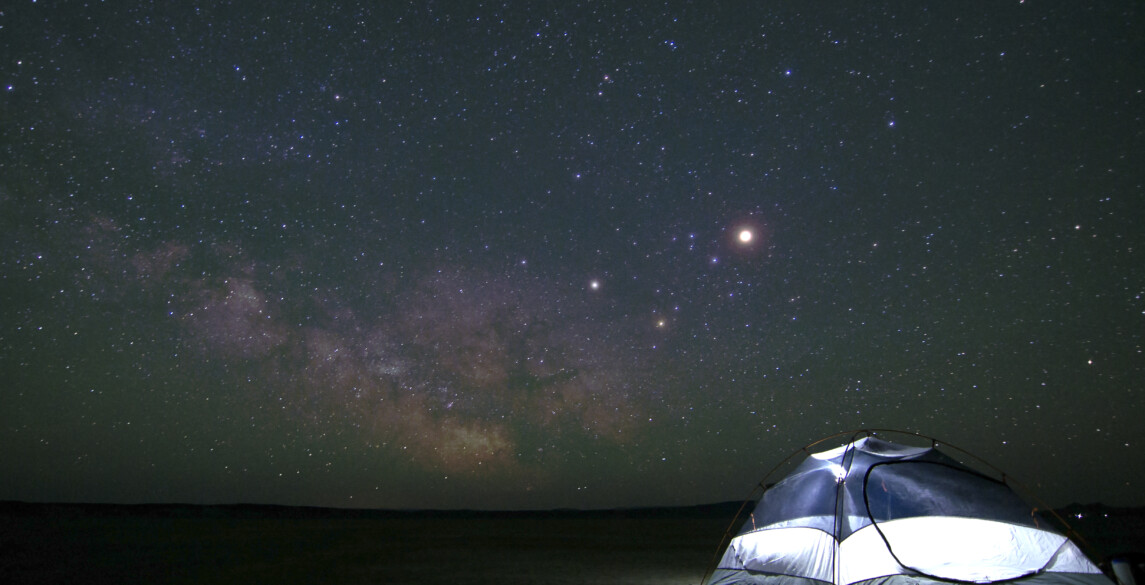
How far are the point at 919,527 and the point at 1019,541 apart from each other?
1090 millimetres

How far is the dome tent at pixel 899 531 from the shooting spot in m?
7.04

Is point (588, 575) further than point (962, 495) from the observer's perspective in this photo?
Yes

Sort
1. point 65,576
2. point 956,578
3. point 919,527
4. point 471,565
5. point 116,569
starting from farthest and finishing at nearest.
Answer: point 471,565 < point 116,569 < point 65,576 < point 919,527 < point 956,578

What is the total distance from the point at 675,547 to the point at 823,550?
43.0 feet

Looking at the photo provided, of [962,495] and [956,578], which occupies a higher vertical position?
[962,495]

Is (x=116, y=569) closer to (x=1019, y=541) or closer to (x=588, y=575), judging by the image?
(x=588, y=575)

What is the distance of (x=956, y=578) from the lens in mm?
6809

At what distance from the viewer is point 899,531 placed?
7535 millimetres

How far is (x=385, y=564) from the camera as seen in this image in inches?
569

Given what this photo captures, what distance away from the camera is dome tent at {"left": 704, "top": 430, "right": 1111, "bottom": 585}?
704 centimetres

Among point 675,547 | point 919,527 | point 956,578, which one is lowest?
point 675,547

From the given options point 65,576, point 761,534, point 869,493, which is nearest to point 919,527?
point 869,493

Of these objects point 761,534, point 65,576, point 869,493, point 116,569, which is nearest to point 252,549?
point 116,569

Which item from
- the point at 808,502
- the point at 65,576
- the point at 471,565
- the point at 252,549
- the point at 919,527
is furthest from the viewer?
the point at 252,549
